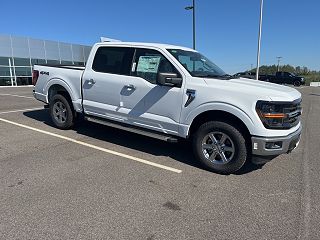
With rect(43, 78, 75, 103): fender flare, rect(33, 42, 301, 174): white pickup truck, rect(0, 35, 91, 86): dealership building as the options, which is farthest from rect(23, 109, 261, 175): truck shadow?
rect(0, 35, 91, 86): dealership building

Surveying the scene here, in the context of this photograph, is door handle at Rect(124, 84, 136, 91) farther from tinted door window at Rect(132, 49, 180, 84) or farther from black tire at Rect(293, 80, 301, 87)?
black tire at Rect(293, 80, 301, 87)

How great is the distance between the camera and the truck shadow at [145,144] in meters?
5.33

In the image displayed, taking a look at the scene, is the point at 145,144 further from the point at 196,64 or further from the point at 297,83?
the point at 297,83

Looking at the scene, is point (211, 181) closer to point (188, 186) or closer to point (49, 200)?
point (188, 186)

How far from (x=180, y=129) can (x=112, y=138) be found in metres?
2.03

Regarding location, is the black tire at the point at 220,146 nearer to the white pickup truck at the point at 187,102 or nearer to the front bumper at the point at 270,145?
the white pickup truck at the point at 187,102

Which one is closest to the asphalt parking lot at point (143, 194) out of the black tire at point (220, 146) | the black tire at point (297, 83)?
the black tire at point (220, 146)

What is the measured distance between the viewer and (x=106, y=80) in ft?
19.3

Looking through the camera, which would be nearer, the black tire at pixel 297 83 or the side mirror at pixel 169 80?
the side mirror at pixel 169 80

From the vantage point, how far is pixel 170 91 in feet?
16.6

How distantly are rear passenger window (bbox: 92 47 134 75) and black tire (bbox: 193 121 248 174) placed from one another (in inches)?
74.3

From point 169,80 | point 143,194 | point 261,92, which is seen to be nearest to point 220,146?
point 261,92

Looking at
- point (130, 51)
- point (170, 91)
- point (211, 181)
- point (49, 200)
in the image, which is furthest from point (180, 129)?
point (49, 200)

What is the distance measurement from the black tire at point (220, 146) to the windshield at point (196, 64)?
0.97 m
